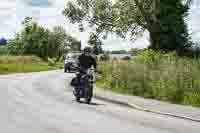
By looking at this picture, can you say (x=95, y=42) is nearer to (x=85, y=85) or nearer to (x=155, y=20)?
(x=155, y=20)

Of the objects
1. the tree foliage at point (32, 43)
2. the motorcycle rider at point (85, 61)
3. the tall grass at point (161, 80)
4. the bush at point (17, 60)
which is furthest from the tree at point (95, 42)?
the tree foliage at point (32, 43)

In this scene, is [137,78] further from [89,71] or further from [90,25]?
[90,25]

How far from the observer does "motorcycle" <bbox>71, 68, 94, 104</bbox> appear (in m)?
18.0

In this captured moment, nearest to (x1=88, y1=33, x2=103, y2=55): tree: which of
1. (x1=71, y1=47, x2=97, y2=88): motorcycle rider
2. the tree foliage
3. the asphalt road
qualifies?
(x1=71, y1=47, x2=97, y2=88): motorcycle rider

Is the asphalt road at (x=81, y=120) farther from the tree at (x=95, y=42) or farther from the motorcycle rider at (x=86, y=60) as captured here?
the tree at (x=95, y=42)

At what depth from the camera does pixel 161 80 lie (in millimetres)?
19641

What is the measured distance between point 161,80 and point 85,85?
3270 mm

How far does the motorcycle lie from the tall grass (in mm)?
2762

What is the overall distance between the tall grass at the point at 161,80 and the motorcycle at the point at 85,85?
2.76 m

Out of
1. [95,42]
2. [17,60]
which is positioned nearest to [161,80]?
[95,42]

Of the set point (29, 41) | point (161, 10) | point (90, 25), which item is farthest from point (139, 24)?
point (29, 41)

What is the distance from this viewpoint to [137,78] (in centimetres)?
2188

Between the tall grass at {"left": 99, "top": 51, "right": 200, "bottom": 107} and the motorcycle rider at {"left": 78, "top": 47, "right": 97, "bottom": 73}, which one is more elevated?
the motorcycle rider at {"left": 78, "top": 47, "right": 97, "bottom": 73}

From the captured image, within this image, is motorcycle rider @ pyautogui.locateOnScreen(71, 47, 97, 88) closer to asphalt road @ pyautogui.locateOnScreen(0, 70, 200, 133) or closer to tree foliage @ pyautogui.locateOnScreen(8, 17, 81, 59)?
asphalt road @ pyautogui.locateOnScreen(0, 70, 200, 133)
